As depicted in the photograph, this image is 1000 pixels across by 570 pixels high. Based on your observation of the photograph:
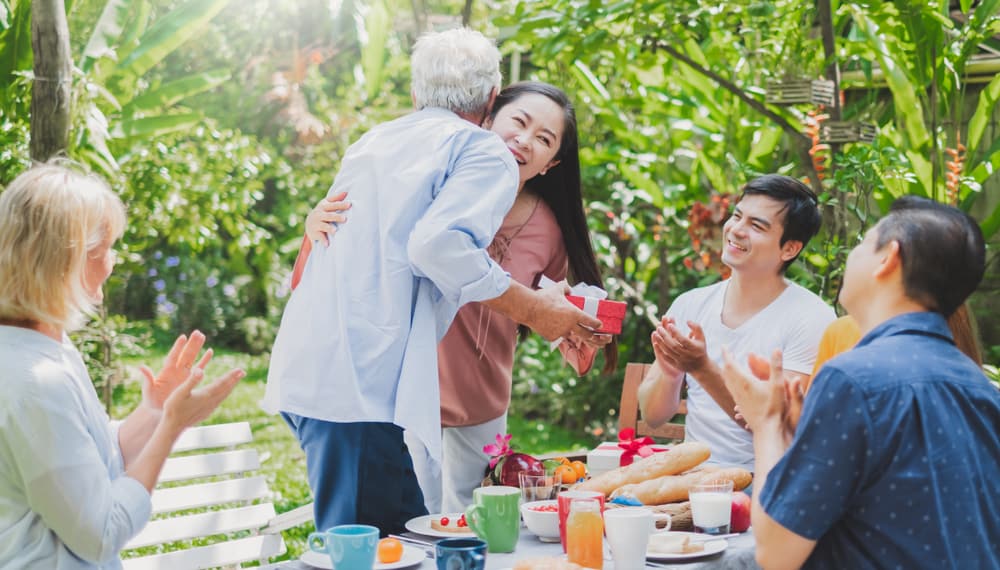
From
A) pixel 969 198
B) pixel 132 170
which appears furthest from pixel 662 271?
pixel 132 170

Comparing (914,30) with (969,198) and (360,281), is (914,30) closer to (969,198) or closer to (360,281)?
(969,198)

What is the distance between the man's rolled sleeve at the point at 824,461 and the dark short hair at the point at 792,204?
1539 millimetres

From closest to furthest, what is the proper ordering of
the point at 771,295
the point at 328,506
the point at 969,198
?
the point at 328,506 < the point at 771,295 < the point at 969,198

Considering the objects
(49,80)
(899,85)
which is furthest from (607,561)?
(899,85)

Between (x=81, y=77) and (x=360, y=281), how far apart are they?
2622 millimetres

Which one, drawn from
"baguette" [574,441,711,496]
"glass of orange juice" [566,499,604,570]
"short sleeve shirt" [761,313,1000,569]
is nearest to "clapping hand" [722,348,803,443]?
"short sleeve shirt" [761,313,1000,569]

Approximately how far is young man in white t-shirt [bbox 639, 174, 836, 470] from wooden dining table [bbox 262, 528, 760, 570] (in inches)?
31.6

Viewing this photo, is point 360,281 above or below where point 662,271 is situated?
above

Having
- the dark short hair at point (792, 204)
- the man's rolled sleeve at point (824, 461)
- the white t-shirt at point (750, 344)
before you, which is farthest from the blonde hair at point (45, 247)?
the dark short hair at point (792, 204)

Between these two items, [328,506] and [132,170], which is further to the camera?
[132,170]

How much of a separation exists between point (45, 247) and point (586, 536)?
1050 millimetres

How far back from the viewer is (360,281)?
2.23 metres

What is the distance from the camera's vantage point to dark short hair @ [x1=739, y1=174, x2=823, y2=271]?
3031 millimetres

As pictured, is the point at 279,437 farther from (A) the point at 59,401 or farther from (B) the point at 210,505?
(A) the point at 59,401
